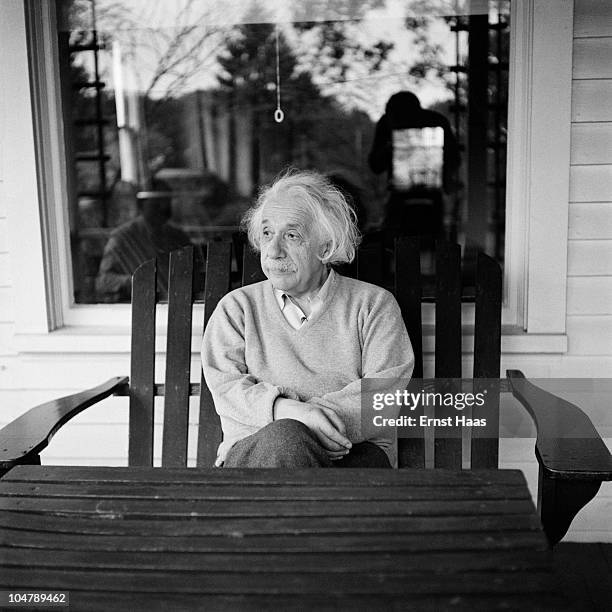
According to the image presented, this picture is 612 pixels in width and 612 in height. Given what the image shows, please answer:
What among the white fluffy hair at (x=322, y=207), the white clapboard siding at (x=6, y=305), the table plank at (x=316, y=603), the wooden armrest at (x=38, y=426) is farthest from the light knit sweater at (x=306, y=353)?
the table plank at (x=316, y=603)

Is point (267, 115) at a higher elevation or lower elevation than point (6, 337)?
higher

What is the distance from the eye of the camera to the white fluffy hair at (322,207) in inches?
86.8

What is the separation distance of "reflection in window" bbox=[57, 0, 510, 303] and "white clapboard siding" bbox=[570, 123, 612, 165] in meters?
0.28

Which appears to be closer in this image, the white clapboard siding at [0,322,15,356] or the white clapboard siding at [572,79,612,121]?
the white clapboard siding at [572,79,612,121]

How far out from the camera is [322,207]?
221 centimetres

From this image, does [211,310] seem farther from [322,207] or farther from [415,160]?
[415,160]

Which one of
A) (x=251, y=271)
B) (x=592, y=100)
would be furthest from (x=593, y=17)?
(x=251, y=271)

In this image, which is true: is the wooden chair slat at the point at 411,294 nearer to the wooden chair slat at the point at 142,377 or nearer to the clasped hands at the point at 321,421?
the clasped hands at the point at 321,421

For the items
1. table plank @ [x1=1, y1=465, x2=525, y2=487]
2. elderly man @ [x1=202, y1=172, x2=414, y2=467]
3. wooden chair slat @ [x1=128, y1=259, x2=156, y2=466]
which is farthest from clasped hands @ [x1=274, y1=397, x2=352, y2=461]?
wooden chair slat @ [x1=128, y1=259, x2=156, y2=466]

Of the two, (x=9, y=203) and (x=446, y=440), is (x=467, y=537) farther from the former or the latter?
(x=9, y=203)

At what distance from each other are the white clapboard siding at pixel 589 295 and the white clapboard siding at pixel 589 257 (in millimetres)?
23

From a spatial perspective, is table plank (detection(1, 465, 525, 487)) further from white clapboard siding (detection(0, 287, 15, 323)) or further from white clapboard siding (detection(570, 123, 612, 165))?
white clapboard siding (detection(570, 123, 612, 165))

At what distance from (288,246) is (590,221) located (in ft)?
3.28

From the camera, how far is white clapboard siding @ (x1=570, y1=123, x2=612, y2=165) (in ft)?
7.89
